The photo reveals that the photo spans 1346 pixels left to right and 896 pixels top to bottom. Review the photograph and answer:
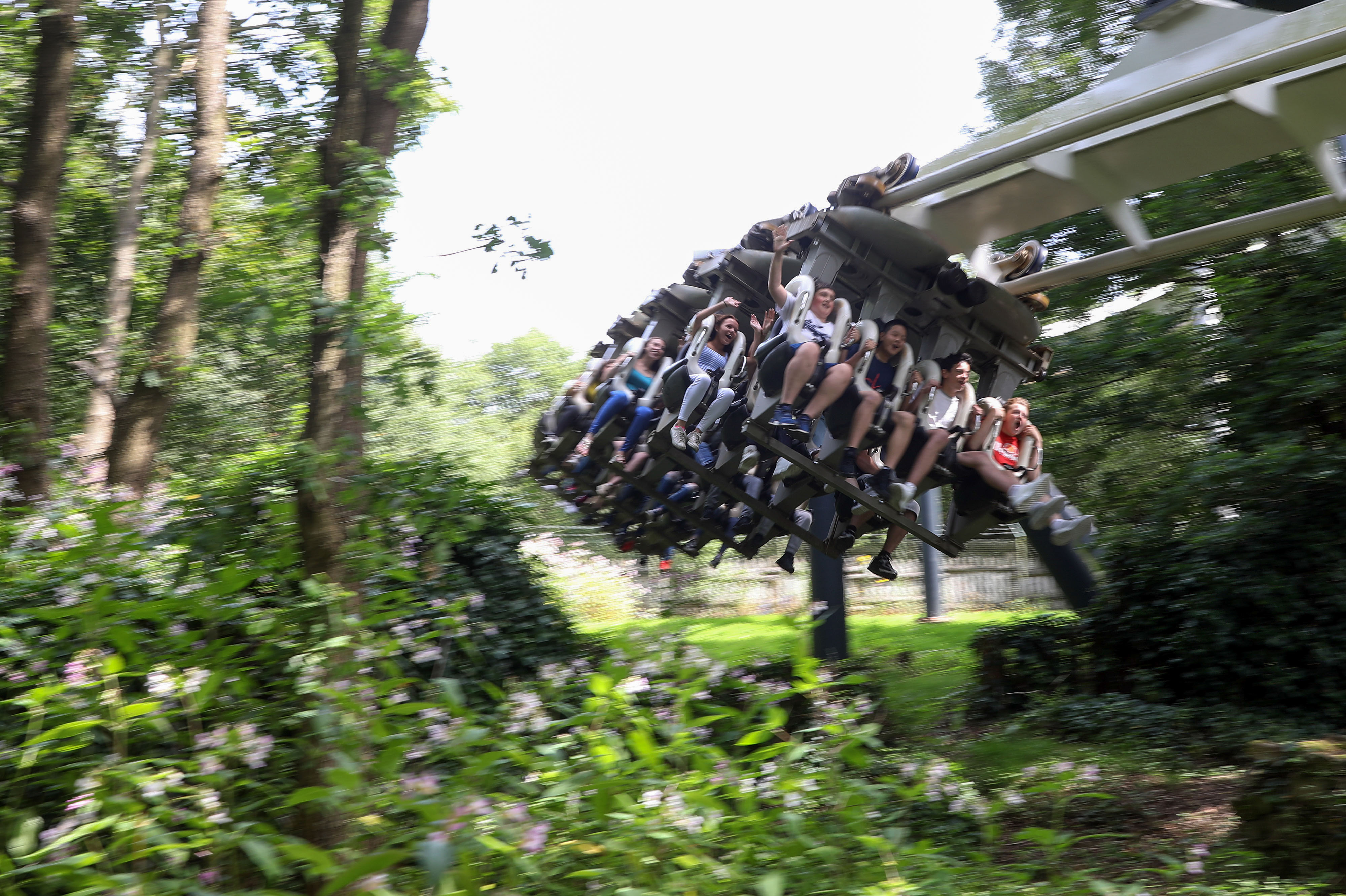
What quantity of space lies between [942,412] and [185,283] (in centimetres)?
501

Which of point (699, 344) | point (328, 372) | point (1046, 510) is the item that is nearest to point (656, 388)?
point (699, 344)

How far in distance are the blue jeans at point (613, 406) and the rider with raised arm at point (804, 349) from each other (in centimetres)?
213

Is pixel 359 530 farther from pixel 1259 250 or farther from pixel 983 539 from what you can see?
pixel 983 539

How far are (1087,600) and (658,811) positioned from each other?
5.84 m

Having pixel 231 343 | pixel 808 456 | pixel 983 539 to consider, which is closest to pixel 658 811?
pixel 808 456

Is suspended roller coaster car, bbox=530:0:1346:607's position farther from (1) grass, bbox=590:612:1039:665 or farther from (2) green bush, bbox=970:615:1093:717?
(1) grass, bbox=590:612:1039:665

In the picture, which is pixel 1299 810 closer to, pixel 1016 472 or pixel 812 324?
pixel 1016 472

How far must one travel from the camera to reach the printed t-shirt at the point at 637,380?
8633mm

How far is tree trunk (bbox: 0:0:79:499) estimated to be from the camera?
5793mm

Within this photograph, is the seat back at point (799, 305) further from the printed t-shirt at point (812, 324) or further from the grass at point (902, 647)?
the grass at point (902, 647)

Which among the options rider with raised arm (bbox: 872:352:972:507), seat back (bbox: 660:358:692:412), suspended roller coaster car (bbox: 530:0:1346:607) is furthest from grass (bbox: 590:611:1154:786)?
seat back (bbox: 660:358:692:412)

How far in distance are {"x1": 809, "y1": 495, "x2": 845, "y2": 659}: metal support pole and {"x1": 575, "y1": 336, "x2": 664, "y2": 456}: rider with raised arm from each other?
1.81 m

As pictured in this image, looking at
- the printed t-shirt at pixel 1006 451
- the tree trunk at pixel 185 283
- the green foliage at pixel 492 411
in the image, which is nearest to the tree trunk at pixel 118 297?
the tree trunk at pixel 185 283

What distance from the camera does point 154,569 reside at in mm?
4285
